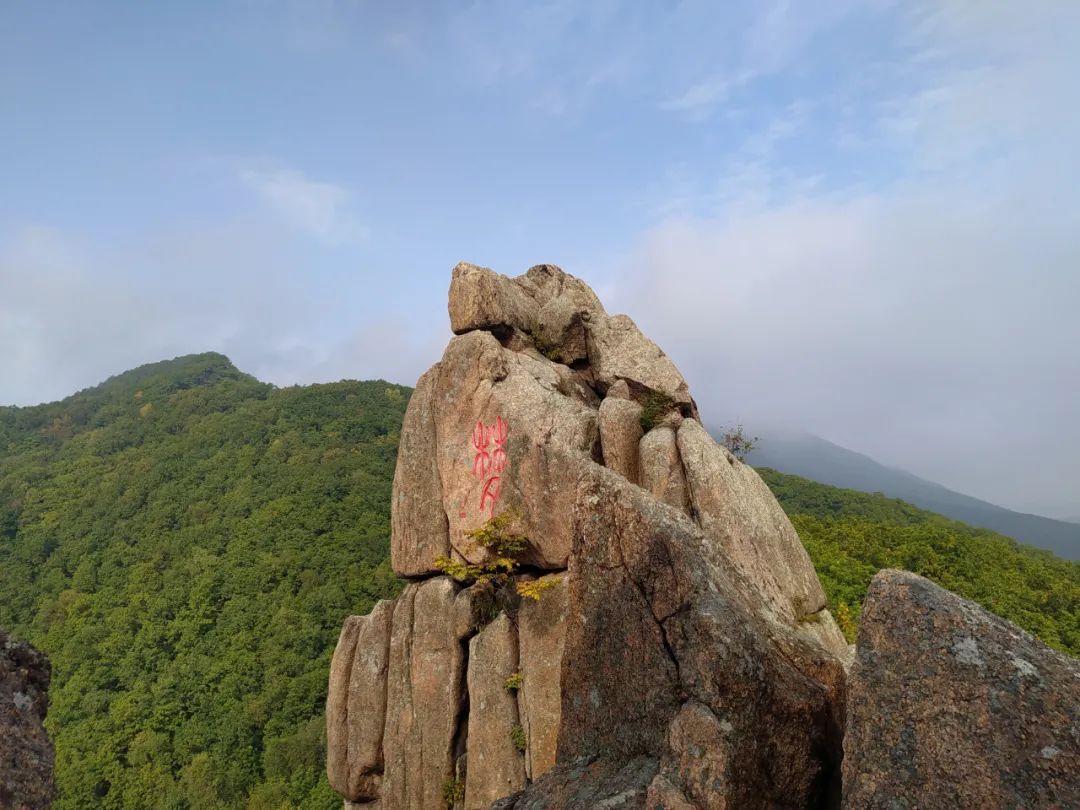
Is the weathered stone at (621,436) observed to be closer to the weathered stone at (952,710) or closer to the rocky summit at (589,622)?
the rocky summit at (589,622)

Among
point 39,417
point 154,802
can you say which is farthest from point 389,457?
point 39,417

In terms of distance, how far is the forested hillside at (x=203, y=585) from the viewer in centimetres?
3912

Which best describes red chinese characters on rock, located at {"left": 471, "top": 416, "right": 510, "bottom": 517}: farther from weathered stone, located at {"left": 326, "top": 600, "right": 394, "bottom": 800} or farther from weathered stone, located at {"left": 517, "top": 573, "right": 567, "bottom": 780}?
weathered stone, located at {"left": 326, "top": 600, "right": 394, "bottom": 800}

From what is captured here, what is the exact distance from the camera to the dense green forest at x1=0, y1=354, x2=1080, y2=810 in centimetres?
3434

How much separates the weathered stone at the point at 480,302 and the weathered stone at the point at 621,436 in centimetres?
473

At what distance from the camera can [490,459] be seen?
1625 cm

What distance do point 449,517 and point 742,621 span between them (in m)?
11.4

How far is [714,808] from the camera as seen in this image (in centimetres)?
544

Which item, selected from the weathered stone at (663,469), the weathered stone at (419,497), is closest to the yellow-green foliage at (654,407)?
the weathered stone at (663,469)

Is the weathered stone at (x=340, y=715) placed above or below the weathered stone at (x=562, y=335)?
below

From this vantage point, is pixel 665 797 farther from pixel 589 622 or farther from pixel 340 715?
pixel 340 715

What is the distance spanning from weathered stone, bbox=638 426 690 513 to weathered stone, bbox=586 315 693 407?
101 inches

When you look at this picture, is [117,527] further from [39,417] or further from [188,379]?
[39,417]

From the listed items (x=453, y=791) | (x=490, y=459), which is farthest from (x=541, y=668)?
(x=490, y=459)
